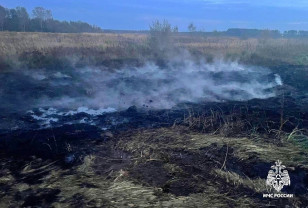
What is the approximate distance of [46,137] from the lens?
21.6 ft

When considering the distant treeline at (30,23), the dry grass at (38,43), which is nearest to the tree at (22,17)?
the distant treeline at (30,23)

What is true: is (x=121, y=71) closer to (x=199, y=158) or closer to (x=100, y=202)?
(x=199, y=158)

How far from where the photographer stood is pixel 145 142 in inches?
237

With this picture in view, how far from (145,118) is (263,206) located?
452 cm

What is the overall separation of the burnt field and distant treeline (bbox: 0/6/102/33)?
3292cm

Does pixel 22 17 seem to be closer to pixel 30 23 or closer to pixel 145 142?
pixel 30 23

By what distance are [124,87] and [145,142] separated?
6005 millimetres

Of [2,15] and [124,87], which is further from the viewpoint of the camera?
[2,15]

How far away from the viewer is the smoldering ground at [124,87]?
31.8ft

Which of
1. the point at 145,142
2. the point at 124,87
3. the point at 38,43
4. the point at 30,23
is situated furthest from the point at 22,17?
the point at 145,142

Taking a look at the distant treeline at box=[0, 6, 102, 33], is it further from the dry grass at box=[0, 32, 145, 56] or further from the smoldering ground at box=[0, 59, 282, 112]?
the smoldering ground at box=[0, 59, 282, 112]

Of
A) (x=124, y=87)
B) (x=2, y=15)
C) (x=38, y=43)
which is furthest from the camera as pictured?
(x=2, y=15)

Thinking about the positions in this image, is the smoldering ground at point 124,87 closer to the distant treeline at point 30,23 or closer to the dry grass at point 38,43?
the dry grass at point 38,43

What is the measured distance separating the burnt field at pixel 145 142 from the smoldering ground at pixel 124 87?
44mm
